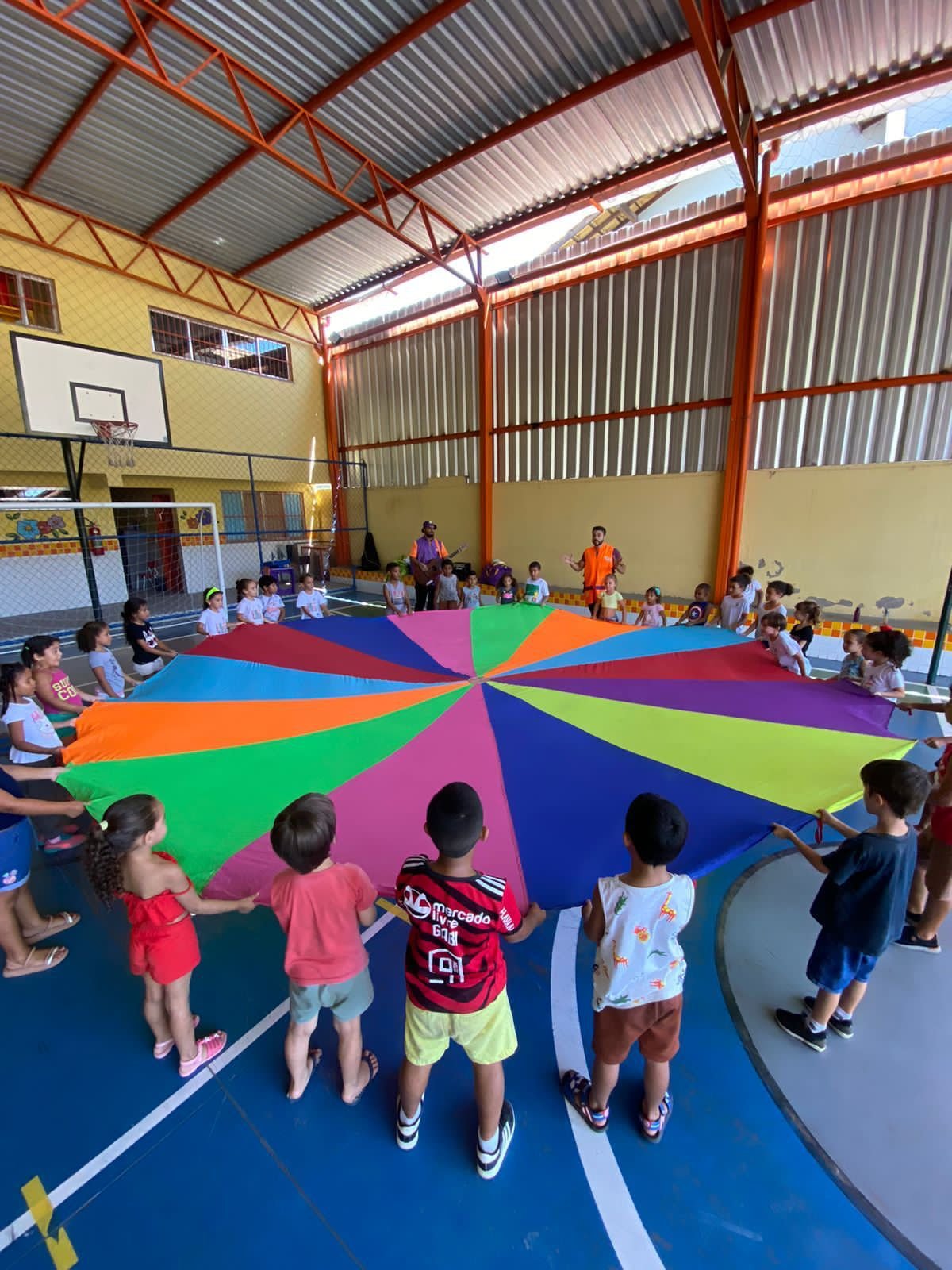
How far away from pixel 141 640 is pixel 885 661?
5.41 m

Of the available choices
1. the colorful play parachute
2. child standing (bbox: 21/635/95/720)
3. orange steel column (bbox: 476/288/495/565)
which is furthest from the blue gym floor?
orange steel column (bbox: 476/288/495/565)

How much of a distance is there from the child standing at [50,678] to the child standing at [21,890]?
819 mm

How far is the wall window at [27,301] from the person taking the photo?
8406mm

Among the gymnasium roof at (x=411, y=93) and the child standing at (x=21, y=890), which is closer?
A: the child standing at (x=21, y=890)

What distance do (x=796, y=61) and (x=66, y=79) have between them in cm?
752

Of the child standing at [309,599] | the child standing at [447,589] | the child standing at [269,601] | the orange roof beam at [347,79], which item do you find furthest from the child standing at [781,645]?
the orange roof beam at [347,79]

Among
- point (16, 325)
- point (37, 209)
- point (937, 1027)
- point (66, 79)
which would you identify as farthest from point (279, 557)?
point (937, 1027)

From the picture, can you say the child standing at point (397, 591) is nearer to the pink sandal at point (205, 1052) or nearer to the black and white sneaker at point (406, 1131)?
the pink sandal at point (205, 1052)

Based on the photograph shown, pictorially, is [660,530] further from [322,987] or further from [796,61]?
[322,987]

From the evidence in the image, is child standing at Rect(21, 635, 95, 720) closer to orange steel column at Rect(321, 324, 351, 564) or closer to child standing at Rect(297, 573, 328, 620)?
child standing at Rect(297, 573, 328, 620)

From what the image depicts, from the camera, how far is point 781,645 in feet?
12.7

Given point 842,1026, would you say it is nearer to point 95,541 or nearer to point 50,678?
point 50,678

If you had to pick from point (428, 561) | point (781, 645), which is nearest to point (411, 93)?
point (428, 561)

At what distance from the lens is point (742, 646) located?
4.08 metres
